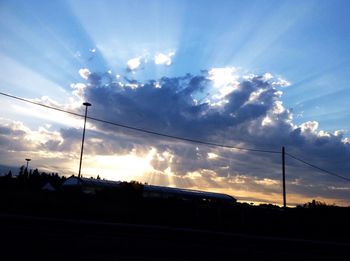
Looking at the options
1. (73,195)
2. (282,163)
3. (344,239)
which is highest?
(282,163)

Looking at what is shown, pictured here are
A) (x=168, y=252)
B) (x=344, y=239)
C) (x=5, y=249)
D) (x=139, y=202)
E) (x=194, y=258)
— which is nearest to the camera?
(x=5, y=249)

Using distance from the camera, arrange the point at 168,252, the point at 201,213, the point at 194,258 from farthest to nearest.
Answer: the point at 201,213 → the point at 168,252 → the point at 194,258

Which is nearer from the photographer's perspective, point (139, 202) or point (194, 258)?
point (194, 258)

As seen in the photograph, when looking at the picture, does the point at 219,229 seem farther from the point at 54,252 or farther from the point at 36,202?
the point at 54,252

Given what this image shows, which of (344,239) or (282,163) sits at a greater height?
(282,163)

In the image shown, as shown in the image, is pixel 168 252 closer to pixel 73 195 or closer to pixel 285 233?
pixel 285 233

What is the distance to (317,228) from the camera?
29812 millimetres

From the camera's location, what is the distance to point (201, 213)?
29.5m

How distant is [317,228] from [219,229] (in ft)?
29.3

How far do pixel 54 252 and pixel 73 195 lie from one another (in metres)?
24.3

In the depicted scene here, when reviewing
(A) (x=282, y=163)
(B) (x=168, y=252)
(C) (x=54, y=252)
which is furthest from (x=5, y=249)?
(A) (x=282, y=163)

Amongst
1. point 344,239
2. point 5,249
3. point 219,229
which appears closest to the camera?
point 5,249

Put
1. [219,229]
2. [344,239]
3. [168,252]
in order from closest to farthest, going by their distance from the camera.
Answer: [168,252], [219,229], [344,239]

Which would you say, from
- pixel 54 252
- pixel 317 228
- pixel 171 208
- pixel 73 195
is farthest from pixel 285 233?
pixel 54 252
